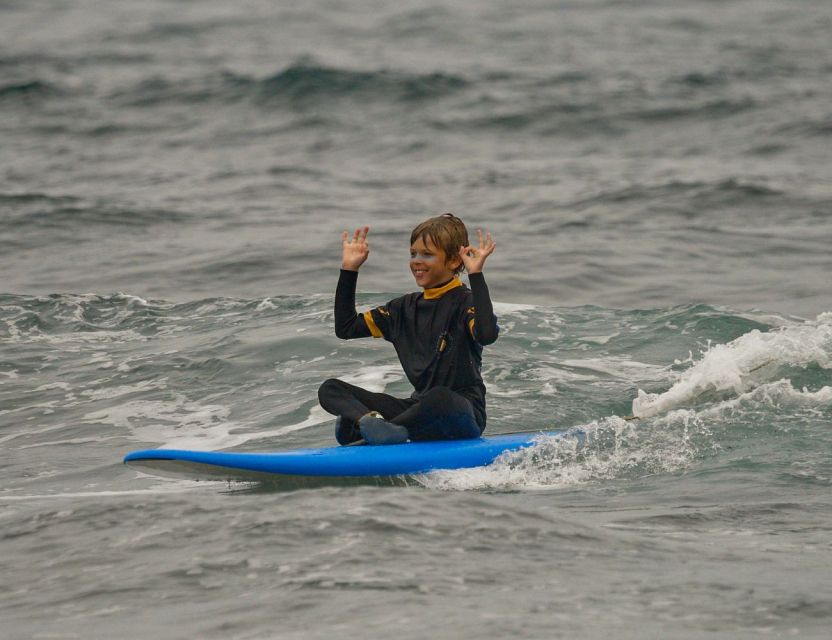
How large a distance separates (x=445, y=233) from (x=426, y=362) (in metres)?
0.76

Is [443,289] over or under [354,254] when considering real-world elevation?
under

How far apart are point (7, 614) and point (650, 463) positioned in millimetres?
3894

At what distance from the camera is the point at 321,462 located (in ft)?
22.5

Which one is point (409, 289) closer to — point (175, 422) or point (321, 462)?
point (175, 422)

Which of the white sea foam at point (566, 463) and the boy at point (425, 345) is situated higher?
the boy at point (425, 345)

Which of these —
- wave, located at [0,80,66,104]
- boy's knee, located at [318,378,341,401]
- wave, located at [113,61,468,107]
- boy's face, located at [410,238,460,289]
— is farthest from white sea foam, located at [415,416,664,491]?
wave, located at [0,80,66,104]

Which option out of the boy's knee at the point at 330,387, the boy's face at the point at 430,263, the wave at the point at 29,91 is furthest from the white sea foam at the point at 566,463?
the wave at the point at 29,91

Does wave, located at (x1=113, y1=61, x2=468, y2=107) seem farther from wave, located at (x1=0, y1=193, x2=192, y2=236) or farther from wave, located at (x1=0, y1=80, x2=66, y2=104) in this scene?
wave, located at (x1=0, y1=193, x2=192, y2=236)

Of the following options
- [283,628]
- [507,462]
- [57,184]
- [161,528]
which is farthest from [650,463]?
[57,184]

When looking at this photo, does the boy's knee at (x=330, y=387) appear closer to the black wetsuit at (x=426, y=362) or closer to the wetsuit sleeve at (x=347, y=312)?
the black wetsuit at (x=426, y=362)

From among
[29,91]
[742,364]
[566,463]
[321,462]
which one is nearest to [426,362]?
[321,462]

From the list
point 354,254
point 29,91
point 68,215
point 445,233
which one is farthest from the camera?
point 29,91

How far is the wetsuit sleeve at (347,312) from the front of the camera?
7168mm

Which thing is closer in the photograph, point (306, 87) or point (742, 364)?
point (742, 364)
